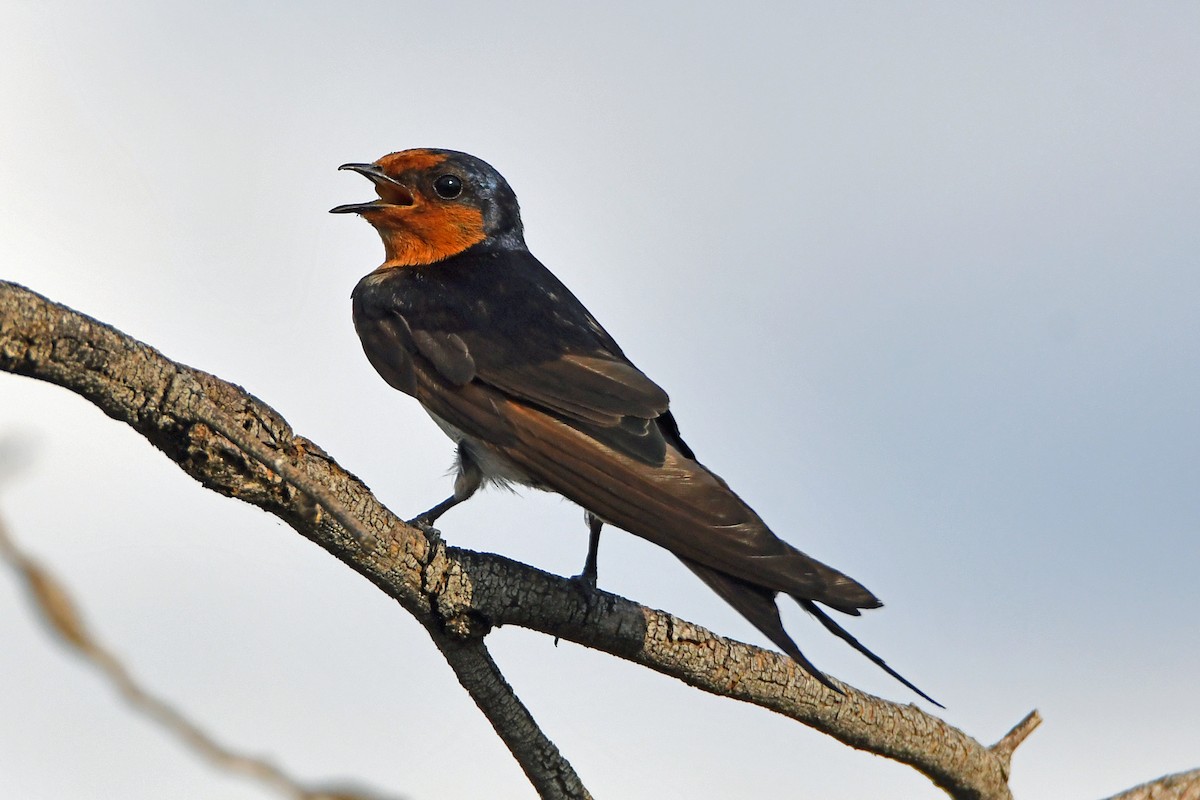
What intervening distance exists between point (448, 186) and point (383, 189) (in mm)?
271

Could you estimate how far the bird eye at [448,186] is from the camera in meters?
5.31

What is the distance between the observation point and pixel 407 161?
5.32m

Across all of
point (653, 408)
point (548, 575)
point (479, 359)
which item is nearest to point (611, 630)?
point (548, 575)

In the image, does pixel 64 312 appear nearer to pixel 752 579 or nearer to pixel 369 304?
pixel 752 579

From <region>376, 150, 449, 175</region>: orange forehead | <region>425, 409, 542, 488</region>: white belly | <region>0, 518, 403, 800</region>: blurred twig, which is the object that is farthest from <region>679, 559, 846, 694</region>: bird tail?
<region>376, 150, 449, 175</region>: orange forehead

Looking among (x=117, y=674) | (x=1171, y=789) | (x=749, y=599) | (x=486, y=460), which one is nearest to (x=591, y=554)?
(x=486, y=460)

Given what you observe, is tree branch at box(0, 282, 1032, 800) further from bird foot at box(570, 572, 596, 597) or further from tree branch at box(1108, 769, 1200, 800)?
tree branch at box(1108, 769, 1200, 800)

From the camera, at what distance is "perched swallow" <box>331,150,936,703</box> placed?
3.16 meters

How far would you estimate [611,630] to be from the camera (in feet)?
10.6

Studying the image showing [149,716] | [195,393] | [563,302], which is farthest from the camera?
[563,302]

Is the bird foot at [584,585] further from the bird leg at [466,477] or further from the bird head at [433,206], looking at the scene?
the bird head at [433,206]

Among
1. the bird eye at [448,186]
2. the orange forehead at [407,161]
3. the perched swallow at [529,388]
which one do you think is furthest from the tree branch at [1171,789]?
the orange forehead at [407,161]

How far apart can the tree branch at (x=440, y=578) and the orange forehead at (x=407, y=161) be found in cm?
258

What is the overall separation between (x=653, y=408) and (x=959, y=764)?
1390 millimetres
